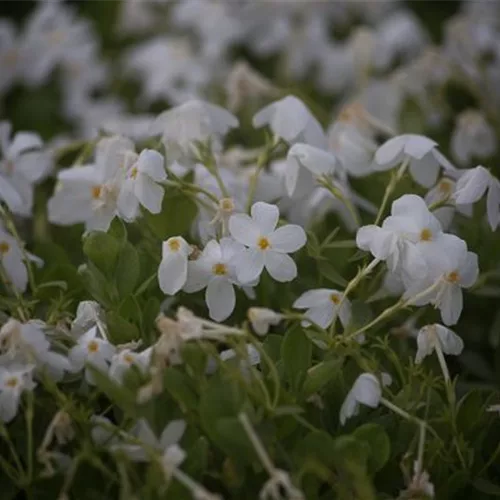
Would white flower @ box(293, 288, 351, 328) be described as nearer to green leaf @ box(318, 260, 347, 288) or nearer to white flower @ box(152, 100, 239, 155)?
green leaf @ box(318, 260, 347, 288)

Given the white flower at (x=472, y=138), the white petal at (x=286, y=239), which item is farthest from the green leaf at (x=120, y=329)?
the white flower at (x=472, y=138)

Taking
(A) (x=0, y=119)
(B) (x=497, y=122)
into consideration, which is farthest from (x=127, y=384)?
(A) (x=0, y=119)

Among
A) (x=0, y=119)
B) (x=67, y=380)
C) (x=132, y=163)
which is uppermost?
(x=132, y=163)

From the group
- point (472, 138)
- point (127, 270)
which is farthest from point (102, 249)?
point (472, 138)

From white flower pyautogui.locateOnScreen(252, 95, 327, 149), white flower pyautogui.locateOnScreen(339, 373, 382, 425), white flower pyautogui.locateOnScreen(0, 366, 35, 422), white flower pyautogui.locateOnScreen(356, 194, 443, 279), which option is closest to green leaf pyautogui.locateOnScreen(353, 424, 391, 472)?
white flower pyautogui.locateOnScreen(339, 373, 382, 425)

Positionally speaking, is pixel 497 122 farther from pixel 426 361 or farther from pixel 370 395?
pixel 370 395

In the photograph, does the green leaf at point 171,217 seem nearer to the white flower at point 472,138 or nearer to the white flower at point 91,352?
the white flower at point 91,352

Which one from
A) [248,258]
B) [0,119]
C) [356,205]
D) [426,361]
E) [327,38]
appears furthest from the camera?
[327,38]

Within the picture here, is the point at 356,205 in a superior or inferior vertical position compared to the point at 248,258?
inferior

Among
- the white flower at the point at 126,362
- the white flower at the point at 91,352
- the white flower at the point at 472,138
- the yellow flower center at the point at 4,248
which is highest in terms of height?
the yellow flower center at the point at 4,248

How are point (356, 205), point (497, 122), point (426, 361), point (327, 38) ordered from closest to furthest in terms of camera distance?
point (426, 361), point (356, 205), point (497, 122), point (327, 38)
